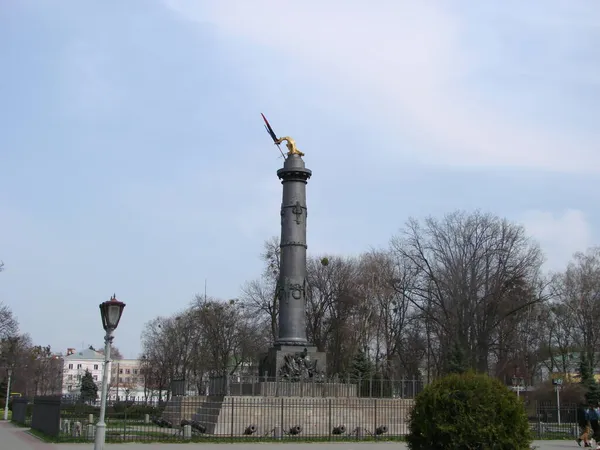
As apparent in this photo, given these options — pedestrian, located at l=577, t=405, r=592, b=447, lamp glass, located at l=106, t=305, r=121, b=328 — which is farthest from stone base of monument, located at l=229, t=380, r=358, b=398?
lamp glass, located at l=106, t=305, r=121, b=328

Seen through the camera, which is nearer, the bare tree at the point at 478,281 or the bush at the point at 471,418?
the bush at the point at 471,418

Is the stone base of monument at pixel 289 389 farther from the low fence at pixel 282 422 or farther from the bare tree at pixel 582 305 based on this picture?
the bare tree at pixel 582 305

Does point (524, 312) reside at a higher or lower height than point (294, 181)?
lower

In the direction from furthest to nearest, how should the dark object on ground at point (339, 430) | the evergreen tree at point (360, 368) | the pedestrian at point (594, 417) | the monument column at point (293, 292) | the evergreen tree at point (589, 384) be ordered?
the evergreen tree at point (589, 384)
the evergreen tree at point (360, 368)
the monument column at point (293, 292)
the dark object on ground at point (339, 430)
the pedestrian at point (594, 417)

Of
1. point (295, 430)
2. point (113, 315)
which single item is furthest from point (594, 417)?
point (113, 315)

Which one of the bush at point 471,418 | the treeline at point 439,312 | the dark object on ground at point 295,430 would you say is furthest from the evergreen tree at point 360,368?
the bush at point 471,418

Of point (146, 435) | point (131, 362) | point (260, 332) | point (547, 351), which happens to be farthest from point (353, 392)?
point (131, 362)

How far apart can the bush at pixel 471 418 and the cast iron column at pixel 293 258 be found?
17.0m

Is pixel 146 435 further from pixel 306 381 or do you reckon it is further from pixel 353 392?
pixel 353 392

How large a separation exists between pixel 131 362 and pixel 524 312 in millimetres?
122870

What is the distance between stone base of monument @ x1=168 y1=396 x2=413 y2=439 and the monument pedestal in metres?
2.06

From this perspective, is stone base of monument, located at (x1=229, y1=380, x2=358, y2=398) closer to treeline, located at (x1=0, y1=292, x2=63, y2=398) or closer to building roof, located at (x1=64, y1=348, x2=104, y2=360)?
treeline, located at (x1=0, y1=292, x2=63, y2=398)

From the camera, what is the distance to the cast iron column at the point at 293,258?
29.3 metres

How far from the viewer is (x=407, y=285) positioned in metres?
47.0
